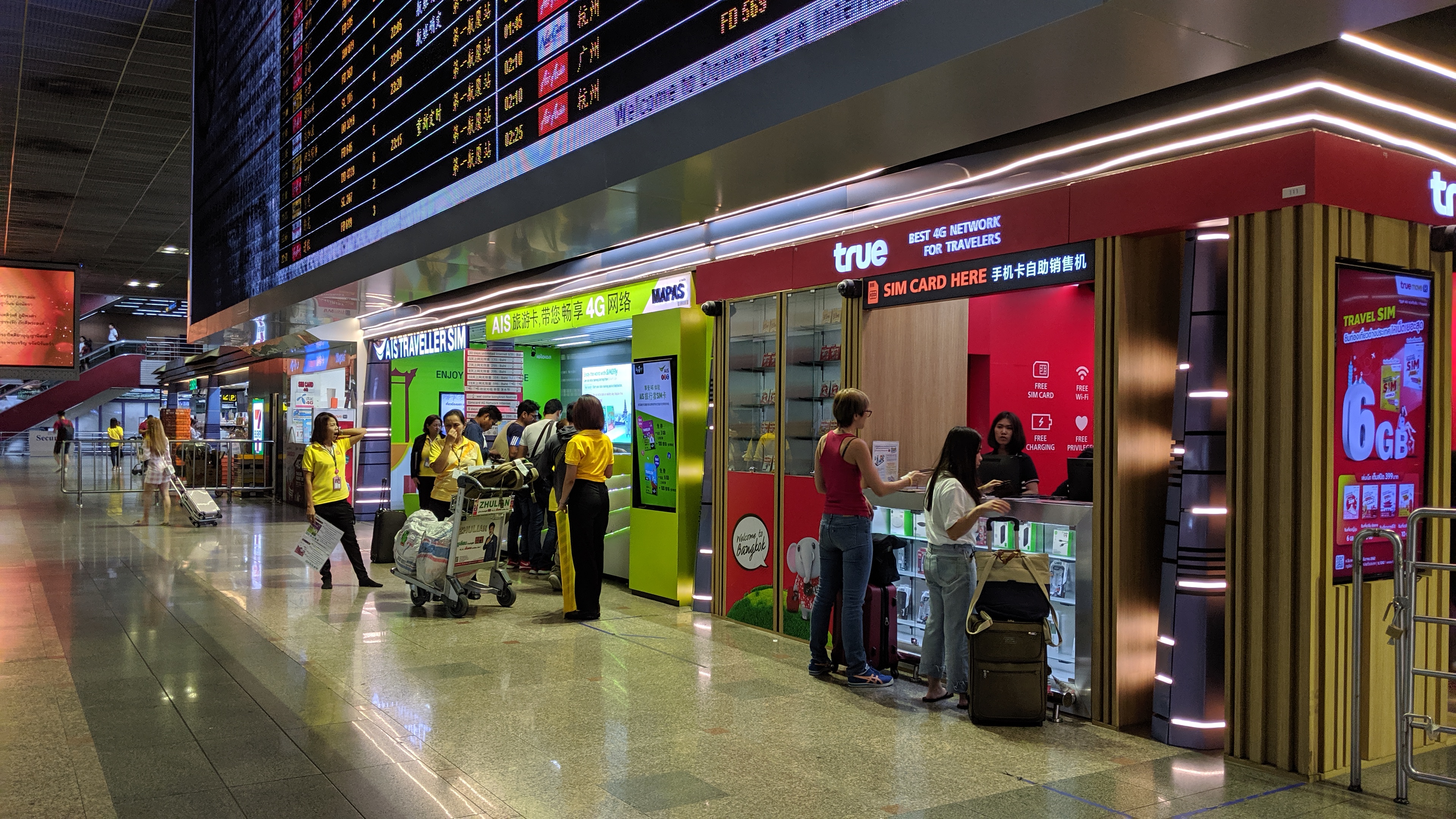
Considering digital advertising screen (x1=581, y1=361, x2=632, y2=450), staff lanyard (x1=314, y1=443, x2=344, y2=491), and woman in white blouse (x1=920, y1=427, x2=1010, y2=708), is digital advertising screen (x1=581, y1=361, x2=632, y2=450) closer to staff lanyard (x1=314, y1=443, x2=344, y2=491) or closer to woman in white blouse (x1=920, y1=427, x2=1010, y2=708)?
staff lanyard (x1=314, y1=443, x2=344, y2=491)

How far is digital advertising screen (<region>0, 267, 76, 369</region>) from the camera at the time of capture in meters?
13.1

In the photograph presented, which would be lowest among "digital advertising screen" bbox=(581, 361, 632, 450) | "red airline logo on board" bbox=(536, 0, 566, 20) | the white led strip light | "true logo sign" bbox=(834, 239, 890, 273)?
"digital advertising screen" bbox=(581, 361, 632, 450)

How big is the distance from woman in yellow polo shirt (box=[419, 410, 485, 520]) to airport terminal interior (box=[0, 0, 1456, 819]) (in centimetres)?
5

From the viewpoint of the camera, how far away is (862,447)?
201 inches

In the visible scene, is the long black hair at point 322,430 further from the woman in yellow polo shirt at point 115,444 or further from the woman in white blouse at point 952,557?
the woman in yellow polo shirt at point 115,444

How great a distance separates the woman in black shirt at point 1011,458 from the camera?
6.31 metres

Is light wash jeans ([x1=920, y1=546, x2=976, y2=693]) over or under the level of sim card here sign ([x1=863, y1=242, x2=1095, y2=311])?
under

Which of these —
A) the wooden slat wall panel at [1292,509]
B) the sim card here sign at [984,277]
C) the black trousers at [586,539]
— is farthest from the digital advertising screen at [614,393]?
the wooden slat wall panel at [1292,509]

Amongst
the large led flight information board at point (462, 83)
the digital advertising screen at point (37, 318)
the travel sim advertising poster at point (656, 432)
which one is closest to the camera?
the large led flight information board at point (462, 83)

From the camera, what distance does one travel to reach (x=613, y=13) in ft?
13.8

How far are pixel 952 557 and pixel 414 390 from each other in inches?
402

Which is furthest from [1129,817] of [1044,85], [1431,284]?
[1431,284]

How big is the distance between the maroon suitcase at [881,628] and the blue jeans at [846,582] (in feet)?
0.71

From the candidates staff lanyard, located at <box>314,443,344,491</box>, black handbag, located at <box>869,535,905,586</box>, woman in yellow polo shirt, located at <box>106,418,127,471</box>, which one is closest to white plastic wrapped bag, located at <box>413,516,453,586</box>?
staff lanyard, located at <box>314,443,344,491</box>
